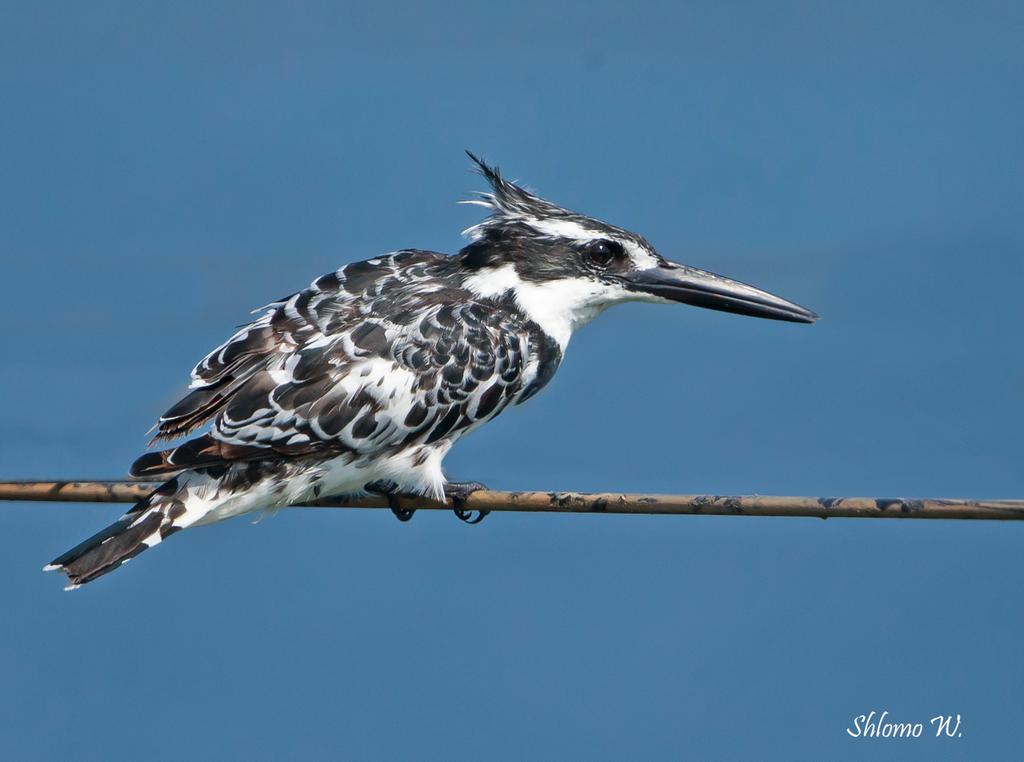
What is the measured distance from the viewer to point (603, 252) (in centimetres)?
563

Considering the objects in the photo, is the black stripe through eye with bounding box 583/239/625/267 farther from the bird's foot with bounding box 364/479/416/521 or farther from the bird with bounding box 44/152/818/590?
the bird's foot with bounding box 364/479/416/521

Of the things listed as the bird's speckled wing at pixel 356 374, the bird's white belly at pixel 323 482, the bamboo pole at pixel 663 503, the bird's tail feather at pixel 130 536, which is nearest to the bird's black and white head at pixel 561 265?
the bird's speckled wing at pixel 356 374

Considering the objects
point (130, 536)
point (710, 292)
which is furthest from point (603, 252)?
point (130, 536)

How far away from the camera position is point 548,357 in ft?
18.1

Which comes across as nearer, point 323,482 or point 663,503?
point 663,503

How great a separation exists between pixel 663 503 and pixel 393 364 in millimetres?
1424

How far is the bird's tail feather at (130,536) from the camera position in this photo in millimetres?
4699

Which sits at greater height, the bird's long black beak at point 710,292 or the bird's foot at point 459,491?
the bird's long black beak at point 710,292

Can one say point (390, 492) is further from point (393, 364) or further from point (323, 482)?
point (393, 364)

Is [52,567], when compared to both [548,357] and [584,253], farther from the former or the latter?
[584,253]

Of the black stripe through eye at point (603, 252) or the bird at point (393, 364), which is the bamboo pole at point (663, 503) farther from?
the black stripe through eye at point (603, 252)

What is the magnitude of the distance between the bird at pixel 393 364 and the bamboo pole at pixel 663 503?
0.24 m

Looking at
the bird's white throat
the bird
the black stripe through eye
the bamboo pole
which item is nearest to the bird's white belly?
the bird

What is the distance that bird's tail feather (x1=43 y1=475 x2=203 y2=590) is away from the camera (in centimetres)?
470
